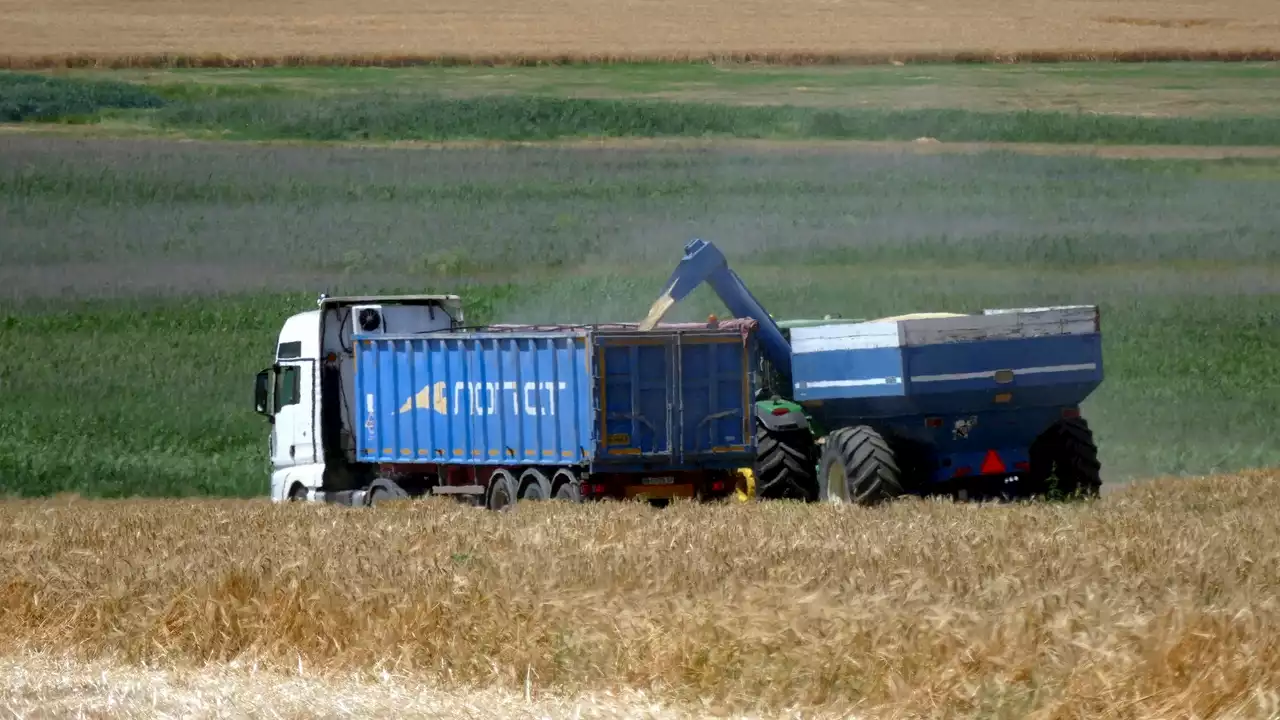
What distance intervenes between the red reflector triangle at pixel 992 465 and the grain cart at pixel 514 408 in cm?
247

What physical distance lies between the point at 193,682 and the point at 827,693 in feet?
10.8

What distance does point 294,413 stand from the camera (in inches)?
969

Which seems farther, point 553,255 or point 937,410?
point 553,255

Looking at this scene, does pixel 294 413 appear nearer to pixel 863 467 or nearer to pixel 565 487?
pixel 565 487

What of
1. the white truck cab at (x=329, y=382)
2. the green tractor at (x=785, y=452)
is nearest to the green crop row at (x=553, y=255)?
the white truck cab at (x=329, y=382)

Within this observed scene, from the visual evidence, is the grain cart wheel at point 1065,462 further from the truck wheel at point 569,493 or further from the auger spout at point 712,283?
the truck wheel at point 569,493

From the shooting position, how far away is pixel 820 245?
40.5m

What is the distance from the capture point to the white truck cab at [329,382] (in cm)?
2406

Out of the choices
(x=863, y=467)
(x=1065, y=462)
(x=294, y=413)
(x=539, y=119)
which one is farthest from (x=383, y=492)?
(x=539, y=119)

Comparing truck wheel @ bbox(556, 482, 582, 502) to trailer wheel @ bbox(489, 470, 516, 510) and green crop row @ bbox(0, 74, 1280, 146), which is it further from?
green crop row @ bbox(0, 74, 1280, 146)

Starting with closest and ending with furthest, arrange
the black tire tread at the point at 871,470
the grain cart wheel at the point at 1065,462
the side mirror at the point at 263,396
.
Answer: the black tire tread at the point at 871,470, the grain cart wheel at the point at 1065,462, the side mirror at the point at 263,396

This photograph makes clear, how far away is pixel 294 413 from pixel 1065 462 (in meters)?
10.0

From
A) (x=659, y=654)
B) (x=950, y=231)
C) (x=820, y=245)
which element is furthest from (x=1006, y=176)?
(x=659, y=654)

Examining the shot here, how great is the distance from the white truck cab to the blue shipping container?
273cm
